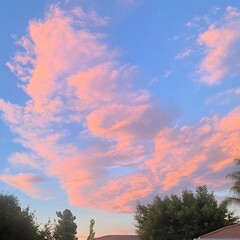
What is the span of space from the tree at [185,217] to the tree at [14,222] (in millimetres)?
16020

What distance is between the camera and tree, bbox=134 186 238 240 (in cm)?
5266

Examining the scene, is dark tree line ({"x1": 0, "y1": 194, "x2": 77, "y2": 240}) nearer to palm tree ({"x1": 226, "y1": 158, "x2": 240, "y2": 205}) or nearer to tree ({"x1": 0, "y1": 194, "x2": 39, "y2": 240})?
tree ({"x1": 0, "y1": 194, "x2": 39, "y2": 240})

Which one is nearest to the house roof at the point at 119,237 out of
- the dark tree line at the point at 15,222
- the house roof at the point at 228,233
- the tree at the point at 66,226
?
the tree at the point at 66,226

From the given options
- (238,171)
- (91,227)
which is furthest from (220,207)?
(91,227)

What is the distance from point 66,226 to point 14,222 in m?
45.5

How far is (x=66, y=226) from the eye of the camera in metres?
86.2

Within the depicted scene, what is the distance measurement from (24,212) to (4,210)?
3594 millimetres

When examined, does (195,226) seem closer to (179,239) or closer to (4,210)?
(179,239)

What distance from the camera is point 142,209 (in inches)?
2522

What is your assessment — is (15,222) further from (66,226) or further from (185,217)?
(66,226)

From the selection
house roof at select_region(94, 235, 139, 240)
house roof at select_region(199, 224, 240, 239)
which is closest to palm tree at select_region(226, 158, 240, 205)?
house roof at select_region(199, 224, 240, 239)

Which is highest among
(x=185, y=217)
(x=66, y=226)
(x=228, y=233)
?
(x=66, y=226)

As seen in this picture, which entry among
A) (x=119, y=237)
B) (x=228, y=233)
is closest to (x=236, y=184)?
(x=228, y=233)

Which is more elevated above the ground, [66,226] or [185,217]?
[66,226]
